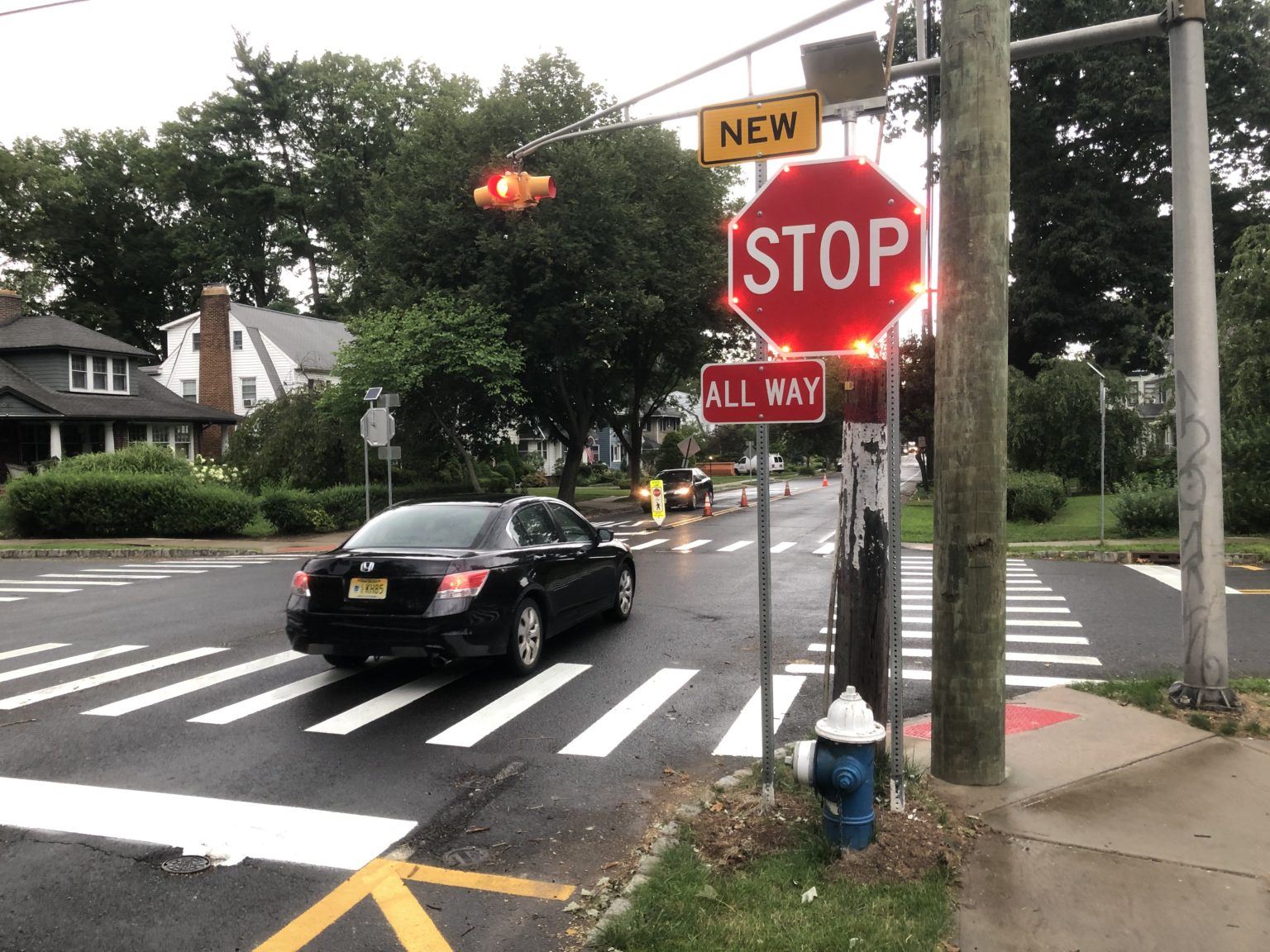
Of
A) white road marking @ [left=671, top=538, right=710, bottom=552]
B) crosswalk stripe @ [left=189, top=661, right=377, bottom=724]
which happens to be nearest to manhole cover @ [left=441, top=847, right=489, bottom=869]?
crosswalk stripe @ [left=189, top=661, right=377, bottom=724]

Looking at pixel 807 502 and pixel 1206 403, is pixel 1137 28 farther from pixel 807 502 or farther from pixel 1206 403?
pixel 807 502

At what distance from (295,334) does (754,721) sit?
43.2 metres

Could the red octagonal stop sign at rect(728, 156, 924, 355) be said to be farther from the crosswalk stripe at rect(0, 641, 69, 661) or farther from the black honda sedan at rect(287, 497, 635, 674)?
the crosswalk stripe at rect(0, 641, 69, 661)

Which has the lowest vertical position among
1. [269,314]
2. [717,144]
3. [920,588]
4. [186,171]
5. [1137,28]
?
[920,588]

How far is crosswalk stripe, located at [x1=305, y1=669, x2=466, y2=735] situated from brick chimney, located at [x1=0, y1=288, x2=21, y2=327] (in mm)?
36752

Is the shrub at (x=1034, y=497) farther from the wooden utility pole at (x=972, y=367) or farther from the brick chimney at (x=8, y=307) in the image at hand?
the brick chimney at (x=8, y=307)

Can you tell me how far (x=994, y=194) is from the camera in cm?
454

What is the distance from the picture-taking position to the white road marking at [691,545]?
19.5 meters

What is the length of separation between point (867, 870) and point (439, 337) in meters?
24.8

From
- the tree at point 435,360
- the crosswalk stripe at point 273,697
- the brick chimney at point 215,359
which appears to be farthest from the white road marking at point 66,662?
the brick chimney at point 215,359

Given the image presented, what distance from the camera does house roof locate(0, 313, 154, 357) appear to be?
111 ft

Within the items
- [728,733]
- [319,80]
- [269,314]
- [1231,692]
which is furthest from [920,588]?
[319,80]

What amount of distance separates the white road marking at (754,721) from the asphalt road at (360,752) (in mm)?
32

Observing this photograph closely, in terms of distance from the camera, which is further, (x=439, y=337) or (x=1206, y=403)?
(x=439, y=337)
